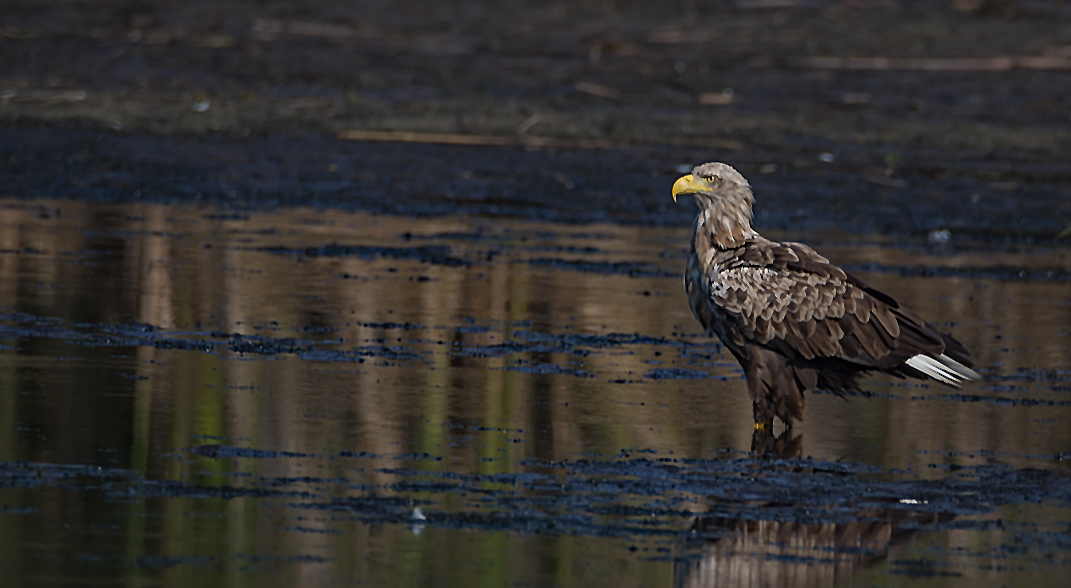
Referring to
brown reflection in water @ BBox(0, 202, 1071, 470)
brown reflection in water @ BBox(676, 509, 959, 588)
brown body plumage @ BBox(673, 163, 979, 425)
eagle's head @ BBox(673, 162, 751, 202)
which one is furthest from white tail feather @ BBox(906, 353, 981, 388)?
brown reflection in water @ BBox(676, 509, 959, 588)

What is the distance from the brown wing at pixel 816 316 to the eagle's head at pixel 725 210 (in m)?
0.39

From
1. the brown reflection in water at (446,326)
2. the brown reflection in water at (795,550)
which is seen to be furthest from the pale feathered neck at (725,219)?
the brown reflection in water at (795,550)

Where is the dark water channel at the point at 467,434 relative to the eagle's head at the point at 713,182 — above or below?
below

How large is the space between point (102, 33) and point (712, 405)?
14259 mm

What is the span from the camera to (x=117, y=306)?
1041 cm

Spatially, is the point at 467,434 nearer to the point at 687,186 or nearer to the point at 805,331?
the point at 805,331

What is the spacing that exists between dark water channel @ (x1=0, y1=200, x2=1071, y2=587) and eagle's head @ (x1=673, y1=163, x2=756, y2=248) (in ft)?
2.51

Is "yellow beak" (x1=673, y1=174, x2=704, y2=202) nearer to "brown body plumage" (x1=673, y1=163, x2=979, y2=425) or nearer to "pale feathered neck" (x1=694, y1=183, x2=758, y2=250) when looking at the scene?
"pale feathered neck" (x1=694, y1=183, x2=758, y2=250)

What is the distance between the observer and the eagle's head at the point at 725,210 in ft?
29.6

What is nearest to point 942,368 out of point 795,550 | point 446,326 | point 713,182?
point 713,182

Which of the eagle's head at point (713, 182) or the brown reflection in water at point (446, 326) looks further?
the eagle's head at point (713, 182)

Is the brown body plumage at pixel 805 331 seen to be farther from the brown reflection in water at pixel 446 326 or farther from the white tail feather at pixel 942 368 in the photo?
the brown reflection in water at pixel 446 326

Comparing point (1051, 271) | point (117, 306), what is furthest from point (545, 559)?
point (1051, 271)

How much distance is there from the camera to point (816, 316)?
8.52 m
